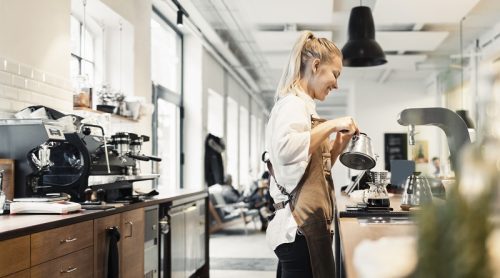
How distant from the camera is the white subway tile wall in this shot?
3.23 m

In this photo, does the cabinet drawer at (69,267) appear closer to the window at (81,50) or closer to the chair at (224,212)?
the window at (81,50)

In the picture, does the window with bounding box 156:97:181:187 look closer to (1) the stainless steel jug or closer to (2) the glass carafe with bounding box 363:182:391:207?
(2) the glass carafe with bounding box 363:182:391:207

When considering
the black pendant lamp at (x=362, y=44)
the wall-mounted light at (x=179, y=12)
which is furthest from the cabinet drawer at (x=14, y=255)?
the wall-mounted light at (x=179, y=12)

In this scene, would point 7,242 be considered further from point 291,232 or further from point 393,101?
point 393,101

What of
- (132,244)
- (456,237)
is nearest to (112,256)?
(132,244)

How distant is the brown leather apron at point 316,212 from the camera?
70.1 inches

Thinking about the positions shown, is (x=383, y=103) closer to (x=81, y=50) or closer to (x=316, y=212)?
(x=81, y=50)

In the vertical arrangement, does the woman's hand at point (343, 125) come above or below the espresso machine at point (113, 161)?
above

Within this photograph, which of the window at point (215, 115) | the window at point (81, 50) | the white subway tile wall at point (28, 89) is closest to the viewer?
the white subway tile wall at point (28, 89)

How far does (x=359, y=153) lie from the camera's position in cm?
Result: 212

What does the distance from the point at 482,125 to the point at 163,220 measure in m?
3.87

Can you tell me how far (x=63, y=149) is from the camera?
3.18 m

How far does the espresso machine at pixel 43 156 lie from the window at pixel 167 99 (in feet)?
11.6

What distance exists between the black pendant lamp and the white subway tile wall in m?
2.74
